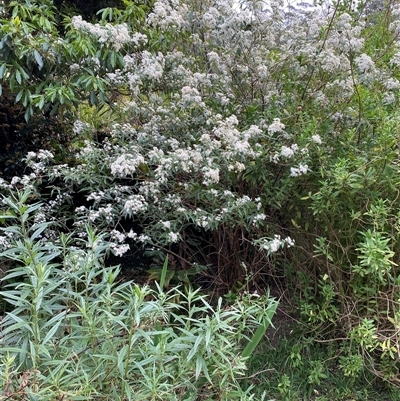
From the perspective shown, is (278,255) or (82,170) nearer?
(82,170)

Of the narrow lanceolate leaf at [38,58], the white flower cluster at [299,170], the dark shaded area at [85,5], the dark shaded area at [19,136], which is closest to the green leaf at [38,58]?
the narrow lanceolate leaf at [38,58]

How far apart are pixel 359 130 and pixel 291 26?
1.03m

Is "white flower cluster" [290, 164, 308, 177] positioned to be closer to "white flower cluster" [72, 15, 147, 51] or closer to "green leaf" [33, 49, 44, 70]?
"white flower cluster" [72, 15, 147, 51]

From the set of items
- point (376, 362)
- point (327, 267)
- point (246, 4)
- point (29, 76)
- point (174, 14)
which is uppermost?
point (246, 4)

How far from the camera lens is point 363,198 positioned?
237 cm

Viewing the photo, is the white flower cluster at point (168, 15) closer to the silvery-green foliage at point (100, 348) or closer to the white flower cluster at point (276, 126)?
the white flower cluster at point (276, 126)

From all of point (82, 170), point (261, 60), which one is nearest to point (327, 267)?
point (261, 60)

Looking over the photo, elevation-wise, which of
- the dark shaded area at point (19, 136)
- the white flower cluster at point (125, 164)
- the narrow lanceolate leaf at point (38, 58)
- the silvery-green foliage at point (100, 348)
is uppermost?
the narrow lanceolate leaf at point (38, 58)

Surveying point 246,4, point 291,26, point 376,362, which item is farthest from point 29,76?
point 376,362

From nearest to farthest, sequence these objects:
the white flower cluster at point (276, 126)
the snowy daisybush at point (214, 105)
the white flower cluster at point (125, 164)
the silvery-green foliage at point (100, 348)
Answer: the silvery-green foliage at point (100, 348) → the white flower cluster at point (125, 164) → the white flower cluster at point (276, 126) → the snowy daisybush at point (214, 105)

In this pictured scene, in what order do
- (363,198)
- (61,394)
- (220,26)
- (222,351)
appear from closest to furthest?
(61,394) → (222,351) → (363,198) → (220,26)

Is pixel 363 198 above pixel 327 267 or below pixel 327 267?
above

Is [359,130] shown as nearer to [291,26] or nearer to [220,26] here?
[291,26]

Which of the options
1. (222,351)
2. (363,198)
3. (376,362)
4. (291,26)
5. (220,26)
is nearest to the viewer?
(222,351)
